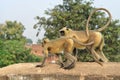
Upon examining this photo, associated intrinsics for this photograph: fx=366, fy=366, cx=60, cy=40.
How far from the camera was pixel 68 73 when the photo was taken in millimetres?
7484

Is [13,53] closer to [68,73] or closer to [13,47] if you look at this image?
[13,47]

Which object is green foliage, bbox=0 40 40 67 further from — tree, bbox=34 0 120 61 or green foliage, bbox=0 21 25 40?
green foliage, bbox=0 21 25 40

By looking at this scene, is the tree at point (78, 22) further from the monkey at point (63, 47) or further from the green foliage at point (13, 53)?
the monkey at point (63, 47)

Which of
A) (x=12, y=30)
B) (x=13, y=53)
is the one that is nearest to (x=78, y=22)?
(x=13, y=53)

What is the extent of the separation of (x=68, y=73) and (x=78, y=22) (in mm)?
14603

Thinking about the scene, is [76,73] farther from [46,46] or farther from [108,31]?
[108,31]

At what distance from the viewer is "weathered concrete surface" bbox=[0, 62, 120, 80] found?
726 centimetres

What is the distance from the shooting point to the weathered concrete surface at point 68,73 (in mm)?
7262

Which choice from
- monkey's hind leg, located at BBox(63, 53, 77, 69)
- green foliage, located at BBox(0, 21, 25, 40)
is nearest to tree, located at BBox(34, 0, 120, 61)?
green foliage, located at BBox(0, 21, 25, 40)

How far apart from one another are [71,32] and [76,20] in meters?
13.8

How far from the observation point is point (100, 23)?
71.4 ft

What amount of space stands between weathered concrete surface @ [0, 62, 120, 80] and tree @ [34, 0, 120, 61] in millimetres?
13218

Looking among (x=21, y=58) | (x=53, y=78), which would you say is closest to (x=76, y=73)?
(x=53, y=78)

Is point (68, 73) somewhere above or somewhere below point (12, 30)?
below
